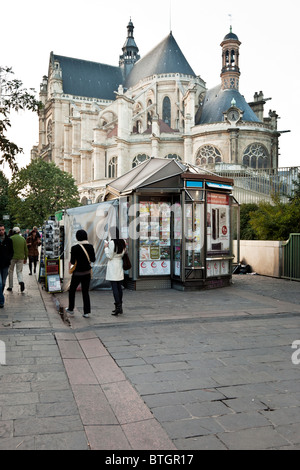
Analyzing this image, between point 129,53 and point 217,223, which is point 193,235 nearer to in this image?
point 217,223

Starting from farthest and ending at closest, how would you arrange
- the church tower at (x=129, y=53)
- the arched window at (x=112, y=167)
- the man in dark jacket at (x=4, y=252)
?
the church tower at (x=129, y=53), the arched window at (x=112, y=167), the man in dark jacket at (x=4, y=252)

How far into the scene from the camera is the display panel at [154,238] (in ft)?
37.6

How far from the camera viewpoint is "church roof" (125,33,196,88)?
204ft

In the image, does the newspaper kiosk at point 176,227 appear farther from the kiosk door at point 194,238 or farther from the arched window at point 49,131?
the arched window at point 49,131

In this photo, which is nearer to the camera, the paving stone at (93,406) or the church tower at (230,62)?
the paving stone at (93,406)

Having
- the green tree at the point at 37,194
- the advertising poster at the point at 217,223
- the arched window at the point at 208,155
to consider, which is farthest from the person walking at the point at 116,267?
the arched window at the point at 208,155

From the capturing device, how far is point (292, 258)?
45.7ft

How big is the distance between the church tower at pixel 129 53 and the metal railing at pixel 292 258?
74465 millimetres

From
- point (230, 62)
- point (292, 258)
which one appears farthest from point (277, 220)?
point (230, 62)

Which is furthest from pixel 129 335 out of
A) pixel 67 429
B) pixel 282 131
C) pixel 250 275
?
pixel 282 131

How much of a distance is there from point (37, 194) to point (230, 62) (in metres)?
30.3

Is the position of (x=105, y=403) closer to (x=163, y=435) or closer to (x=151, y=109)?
(x=163, y=435)

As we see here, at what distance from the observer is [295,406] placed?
11.8ft

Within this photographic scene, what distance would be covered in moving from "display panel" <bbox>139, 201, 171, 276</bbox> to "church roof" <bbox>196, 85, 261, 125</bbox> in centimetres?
3694
